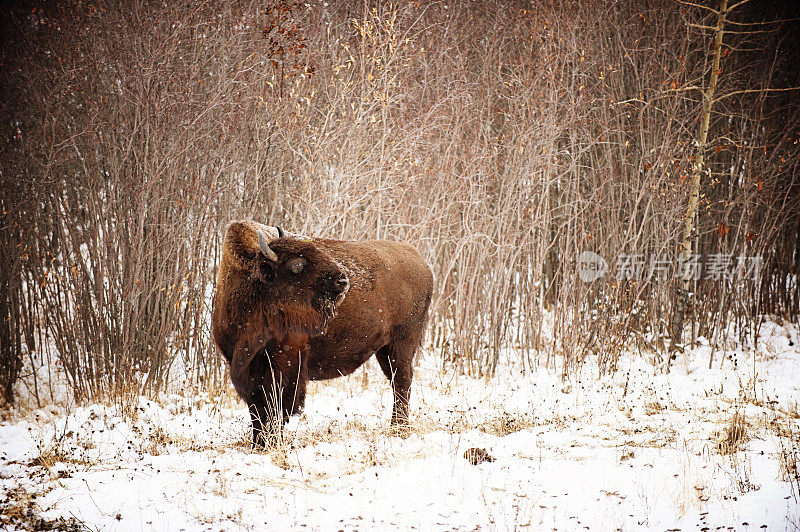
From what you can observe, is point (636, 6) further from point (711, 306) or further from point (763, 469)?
point (763, 469)

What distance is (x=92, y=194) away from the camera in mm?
5945

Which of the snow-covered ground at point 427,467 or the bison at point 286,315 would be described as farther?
the bison at point 286,315

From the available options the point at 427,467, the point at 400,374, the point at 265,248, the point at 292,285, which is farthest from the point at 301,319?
the point at 427,467

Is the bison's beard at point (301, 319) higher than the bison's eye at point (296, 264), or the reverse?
the bison's eye at point (296, 264)

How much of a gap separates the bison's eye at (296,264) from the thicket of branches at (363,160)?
6.52ft

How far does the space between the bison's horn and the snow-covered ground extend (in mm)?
1312

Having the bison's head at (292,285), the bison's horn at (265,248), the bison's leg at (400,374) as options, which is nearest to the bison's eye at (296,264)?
the bison's head at (292,285)

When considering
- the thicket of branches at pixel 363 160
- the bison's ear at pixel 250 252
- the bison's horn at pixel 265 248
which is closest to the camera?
the bison's horn at pixel 265 248

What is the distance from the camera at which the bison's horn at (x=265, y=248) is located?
4180mm

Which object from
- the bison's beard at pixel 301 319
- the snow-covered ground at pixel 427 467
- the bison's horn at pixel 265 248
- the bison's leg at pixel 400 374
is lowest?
the snow-covered ground at pixel 427 467

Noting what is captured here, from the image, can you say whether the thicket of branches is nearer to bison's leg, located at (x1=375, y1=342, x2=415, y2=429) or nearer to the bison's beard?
bison's leg, located at (x1=375, y1=342, x2=415, y2=429)

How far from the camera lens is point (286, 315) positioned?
4398 mm

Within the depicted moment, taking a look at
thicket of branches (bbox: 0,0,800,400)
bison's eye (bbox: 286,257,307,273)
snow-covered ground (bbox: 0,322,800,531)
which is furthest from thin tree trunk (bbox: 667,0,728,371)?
bison's eye (bbox: 286,257,307,273)

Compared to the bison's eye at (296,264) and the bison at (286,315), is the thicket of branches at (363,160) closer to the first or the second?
the bison at (286,315)
